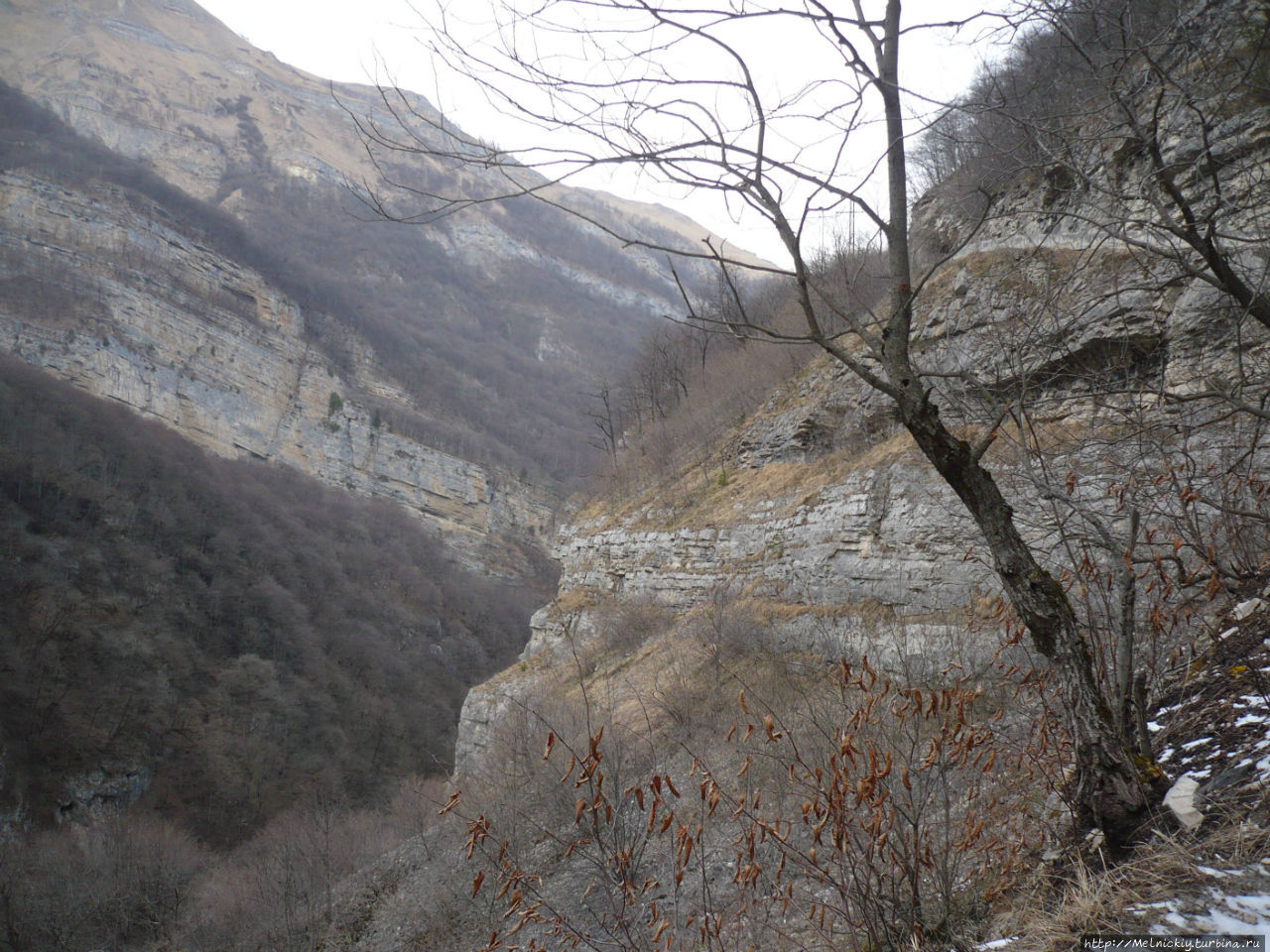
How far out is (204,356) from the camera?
59.1 metres

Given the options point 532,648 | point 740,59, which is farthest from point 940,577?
point 532,648

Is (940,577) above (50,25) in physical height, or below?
below

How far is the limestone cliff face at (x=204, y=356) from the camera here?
5266 centimetres

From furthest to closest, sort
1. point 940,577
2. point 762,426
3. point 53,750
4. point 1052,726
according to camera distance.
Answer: point 53,750 → point 762,426 → point 940,577 → point 1052,726

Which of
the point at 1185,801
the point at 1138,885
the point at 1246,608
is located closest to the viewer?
the point at 1138,885

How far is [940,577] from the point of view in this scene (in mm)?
9500

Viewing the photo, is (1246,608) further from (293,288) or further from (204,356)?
(293,288)

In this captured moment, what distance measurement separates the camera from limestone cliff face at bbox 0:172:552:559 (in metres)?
52.7

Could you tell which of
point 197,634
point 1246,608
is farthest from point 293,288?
point 1246,608

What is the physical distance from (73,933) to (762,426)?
66.6 feet

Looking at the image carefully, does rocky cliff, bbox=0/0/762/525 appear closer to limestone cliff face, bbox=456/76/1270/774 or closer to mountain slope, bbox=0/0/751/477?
mountain slope, bbox=0/0/751/477

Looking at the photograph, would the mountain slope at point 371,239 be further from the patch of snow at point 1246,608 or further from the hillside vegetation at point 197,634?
the patch of snow at point 1246,608

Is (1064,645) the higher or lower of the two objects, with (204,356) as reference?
lower

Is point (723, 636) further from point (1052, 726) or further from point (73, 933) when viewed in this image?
point (73, 933)
